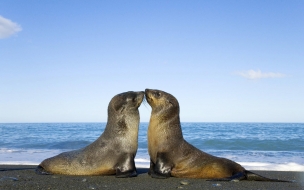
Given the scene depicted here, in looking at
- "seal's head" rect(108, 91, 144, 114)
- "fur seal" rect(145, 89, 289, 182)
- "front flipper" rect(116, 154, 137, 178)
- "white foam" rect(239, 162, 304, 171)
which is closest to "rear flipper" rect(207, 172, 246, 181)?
"fur seal" rect(145, 89, 289, 182)

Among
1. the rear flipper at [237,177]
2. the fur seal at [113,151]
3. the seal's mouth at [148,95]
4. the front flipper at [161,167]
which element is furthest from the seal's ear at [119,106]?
the rear flipper at [237,177]

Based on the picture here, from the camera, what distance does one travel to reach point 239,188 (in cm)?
688

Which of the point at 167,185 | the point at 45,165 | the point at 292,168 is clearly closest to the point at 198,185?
the point at 167,185

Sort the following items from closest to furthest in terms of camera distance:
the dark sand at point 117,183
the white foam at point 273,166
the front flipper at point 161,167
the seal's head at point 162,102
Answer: the dark sand at point 117,183 < the front flipper at point 161,167 < the seal's head at point 162,102 < the white foam at point 273,166

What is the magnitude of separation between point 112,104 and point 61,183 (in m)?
2.36

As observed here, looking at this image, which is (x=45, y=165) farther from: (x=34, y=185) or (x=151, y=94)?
(x=151, y=94)

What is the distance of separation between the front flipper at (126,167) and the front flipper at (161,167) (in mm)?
393

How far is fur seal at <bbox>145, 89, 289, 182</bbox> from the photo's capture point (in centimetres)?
790

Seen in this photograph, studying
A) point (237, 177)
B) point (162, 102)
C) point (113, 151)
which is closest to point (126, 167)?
point (113, 151)

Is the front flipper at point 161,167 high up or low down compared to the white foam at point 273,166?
up

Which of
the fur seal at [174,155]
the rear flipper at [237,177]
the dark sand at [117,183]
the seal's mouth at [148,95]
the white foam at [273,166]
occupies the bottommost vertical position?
the white foam at [273,166]

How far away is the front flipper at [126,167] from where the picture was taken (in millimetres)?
8023

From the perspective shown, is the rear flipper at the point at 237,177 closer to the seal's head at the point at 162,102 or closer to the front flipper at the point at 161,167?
the front flipper at the point at 161,167

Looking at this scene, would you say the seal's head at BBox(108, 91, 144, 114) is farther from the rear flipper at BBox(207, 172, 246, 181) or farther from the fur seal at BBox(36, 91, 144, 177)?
the rear flipper at BBox(207, 172, 246, 181)
